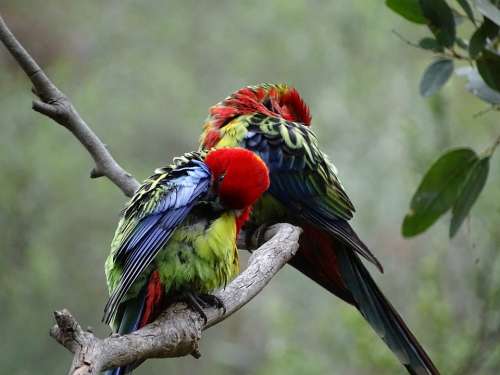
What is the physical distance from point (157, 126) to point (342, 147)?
209 centimetres

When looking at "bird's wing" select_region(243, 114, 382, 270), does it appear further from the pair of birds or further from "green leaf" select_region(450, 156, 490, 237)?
"green leaf" select_region(450, 156, 490, 237)

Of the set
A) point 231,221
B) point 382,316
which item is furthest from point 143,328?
point 382,316

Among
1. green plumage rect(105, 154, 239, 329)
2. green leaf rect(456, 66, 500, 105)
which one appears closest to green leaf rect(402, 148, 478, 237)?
green leaf rect(456, 66, 500, 105)

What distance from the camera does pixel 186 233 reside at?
256 cm

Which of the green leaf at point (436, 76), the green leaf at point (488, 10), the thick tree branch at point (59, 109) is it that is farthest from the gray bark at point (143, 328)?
the green leaf at point (488, 10)

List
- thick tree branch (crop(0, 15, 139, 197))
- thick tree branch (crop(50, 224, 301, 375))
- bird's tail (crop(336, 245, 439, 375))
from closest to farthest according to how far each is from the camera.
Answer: thick tree branch (crop(50, 224, 301, 375)), thick tree branch (crop(0, 15, 139, 197)), bird's tail (crop(336, 245, 439, 375))

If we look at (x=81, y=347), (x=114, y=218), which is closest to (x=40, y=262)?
(x=114, y=218)

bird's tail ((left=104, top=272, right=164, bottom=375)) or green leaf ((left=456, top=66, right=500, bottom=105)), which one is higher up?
green leaf ((left=456, top=66, right=500, bottom=105))

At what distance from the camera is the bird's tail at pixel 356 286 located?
3.14m

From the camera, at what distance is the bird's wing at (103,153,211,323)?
237cm

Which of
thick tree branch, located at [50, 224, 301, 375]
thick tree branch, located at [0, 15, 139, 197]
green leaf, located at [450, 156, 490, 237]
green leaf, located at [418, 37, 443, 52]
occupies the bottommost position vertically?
thick tree branch, located at [50, 224, 301, 375]

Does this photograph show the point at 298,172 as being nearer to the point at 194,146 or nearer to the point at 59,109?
the point at 59,109

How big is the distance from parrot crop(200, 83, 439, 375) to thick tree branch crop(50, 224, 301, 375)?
37cm

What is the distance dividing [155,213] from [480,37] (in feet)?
3.66
